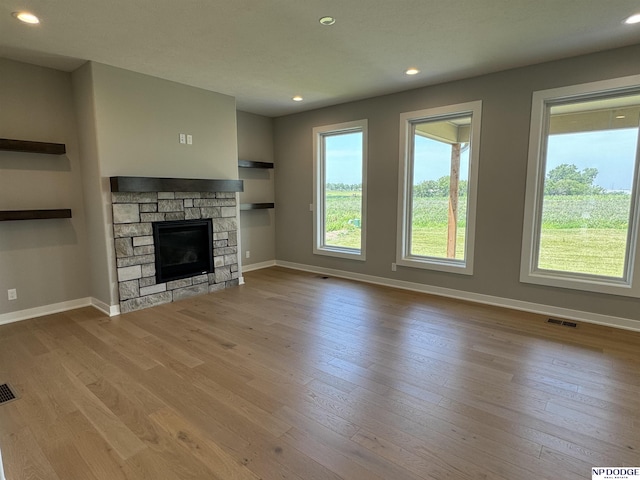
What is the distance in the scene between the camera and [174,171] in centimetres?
431

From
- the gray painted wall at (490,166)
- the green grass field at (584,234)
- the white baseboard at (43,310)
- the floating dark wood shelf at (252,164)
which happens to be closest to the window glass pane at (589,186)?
the green grass field at (584,234)

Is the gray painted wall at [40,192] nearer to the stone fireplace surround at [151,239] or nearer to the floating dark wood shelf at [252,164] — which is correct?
the stone fireplace surround at [151,239]

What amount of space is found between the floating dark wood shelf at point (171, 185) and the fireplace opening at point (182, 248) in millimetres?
440

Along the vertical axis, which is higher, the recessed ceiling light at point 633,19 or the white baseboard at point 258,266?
the recessed ceiling light at point 633,19

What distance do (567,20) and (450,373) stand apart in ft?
9.45

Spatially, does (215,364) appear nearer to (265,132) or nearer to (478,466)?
(478,466)

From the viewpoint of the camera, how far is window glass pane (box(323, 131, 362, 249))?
17.7 feet

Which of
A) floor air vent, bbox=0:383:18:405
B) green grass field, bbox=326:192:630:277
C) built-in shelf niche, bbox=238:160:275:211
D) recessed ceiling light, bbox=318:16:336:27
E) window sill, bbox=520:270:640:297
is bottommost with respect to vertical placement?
floor air vent, bbox=0:383:18:405

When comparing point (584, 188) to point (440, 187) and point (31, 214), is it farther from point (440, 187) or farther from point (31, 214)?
point (31, 214)

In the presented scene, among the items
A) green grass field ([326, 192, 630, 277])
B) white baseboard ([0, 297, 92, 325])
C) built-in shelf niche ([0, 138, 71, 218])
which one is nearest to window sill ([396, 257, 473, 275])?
green grass field ([326, 192, 630, 277])

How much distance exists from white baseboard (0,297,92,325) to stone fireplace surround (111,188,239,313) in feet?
2.19

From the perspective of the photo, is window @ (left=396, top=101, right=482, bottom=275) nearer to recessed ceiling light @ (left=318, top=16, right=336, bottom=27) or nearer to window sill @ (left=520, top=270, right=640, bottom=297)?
window sill @ (left=520, top=270, right=640, bottom=297)

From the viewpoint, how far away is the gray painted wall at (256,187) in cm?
584

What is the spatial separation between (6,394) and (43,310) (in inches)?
73.1
